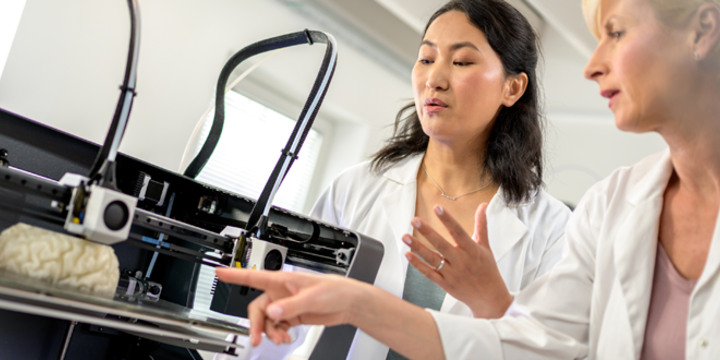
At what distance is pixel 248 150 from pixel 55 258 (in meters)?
1.76

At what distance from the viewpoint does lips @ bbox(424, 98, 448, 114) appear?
1.36 metres

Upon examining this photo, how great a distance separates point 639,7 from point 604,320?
49cm

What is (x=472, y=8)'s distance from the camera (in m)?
1.45

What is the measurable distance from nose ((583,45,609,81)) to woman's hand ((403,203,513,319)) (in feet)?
0.89

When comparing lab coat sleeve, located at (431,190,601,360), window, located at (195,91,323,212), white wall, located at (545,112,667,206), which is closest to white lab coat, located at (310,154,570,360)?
lab coat sleeve, located at (431,190,601,360)

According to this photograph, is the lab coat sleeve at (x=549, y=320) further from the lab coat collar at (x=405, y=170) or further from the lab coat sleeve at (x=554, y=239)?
the lab coat collar at (x=405, y=170)

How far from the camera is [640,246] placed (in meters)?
0.85

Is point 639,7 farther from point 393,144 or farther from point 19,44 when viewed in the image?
point 19,44

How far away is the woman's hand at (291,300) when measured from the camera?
63 cm

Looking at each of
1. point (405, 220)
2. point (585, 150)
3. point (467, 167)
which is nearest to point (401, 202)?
point (405, 220)

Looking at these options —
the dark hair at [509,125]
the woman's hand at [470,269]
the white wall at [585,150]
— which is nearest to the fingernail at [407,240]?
the woman's hand at [470,269]

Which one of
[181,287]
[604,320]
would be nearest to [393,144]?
[181,287]

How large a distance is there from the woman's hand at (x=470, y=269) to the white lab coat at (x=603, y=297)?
0.05 m

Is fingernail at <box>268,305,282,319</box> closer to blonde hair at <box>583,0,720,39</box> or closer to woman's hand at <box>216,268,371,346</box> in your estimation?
woman's hand at <box>216,268,371,346</box>
